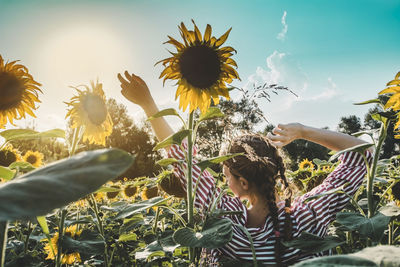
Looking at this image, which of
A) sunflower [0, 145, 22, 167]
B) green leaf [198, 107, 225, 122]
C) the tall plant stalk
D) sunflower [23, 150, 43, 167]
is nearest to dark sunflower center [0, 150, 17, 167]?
sunflower [0, 145, 22, 167]

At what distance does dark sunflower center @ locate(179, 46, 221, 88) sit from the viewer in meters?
1.50

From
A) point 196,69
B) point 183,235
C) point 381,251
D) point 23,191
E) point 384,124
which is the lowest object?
point 183,235

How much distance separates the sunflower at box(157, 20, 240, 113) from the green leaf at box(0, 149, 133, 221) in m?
1.09

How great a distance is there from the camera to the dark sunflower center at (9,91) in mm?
1599

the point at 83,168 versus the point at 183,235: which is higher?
the point at 83,168

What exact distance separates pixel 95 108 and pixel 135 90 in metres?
0.25

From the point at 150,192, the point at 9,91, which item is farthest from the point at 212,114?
the point at 150,192

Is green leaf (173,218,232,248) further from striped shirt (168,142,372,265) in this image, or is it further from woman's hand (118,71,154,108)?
woman's hand (118,71,154,108)

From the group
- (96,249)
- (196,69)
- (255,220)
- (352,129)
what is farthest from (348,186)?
(352,129)

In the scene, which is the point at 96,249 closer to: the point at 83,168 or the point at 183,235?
the point at 183,235

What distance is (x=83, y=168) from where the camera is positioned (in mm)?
379

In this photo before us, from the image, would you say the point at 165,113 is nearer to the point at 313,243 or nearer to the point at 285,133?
the point at 313,243

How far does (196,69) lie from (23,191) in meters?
1.26

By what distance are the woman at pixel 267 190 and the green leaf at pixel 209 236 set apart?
19.2 inches
